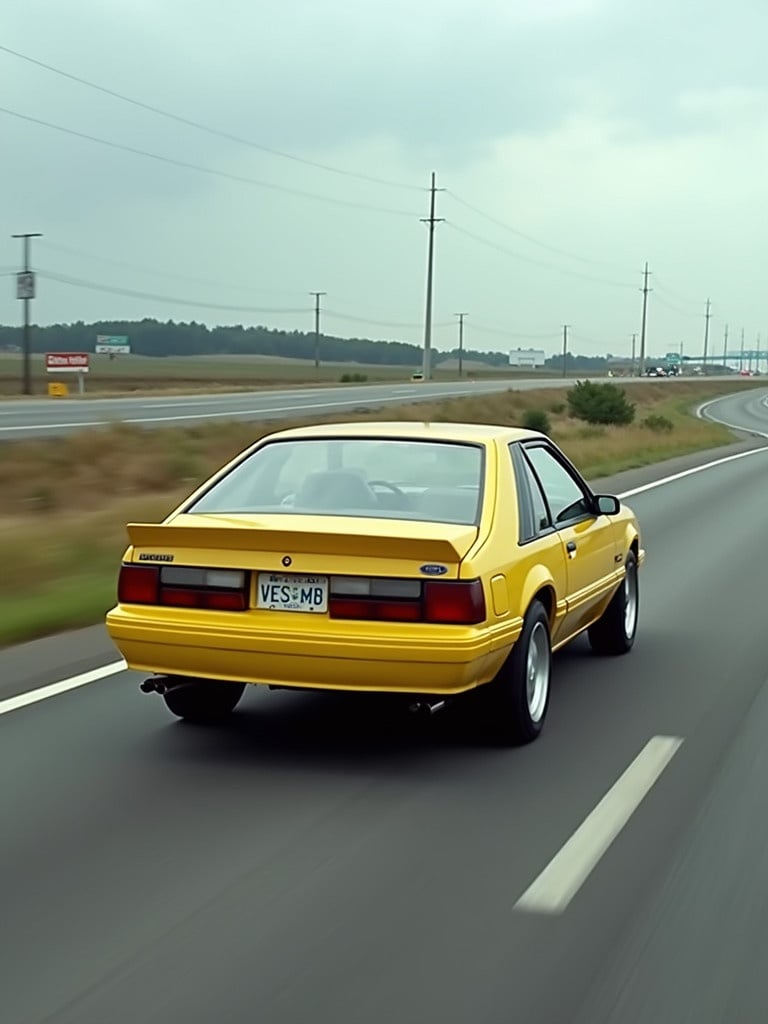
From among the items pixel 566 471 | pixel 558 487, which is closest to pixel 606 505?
pixel 566 471

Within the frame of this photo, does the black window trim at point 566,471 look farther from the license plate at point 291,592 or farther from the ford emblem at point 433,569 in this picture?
the license plate at point 291,592

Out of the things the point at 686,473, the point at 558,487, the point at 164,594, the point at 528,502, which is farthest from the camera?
the point at 686,473

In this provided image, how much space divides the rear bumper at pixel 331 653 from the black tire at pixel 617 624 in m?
2.84

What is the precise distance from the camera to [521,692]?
6.50 m

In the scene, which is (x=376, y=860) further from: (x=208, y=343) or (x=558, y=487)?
(x=208, y=343)

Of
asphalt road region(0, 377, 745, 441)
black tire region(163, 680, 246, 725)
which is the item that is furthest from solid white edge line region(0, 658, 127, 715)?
asphalt road region(0, 377, 745, 441)

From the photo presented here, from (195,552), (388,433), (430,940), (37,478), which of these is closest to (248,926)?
(430,940)

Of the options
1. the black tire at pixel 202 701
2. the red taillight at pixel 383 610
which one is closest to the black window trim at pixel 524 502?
the red taillight at pixel 383 610

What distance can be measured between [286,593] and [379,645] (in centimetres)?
50

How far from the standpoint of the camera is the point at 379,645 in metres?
5.93

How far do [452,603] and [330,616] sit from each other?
20.4 inches

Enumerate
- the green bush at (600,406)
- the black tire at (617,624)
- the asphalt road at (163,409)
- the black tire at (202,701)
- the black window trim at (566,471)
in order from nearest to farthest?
1. the black tire at (202,701)
2. the black window trim at (566,471)
3. the black tire at (617,624)
4. the asphalt road at (163,409)
5. the green bush at (600,406)

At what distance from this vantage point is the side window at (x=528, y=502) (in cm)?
691

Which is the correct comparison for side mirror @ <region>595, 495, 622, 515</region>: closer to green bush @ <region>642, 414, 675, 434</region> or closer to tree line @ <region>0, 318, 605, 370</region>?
green bush @ <region>642, 414, 675, 434</region>
